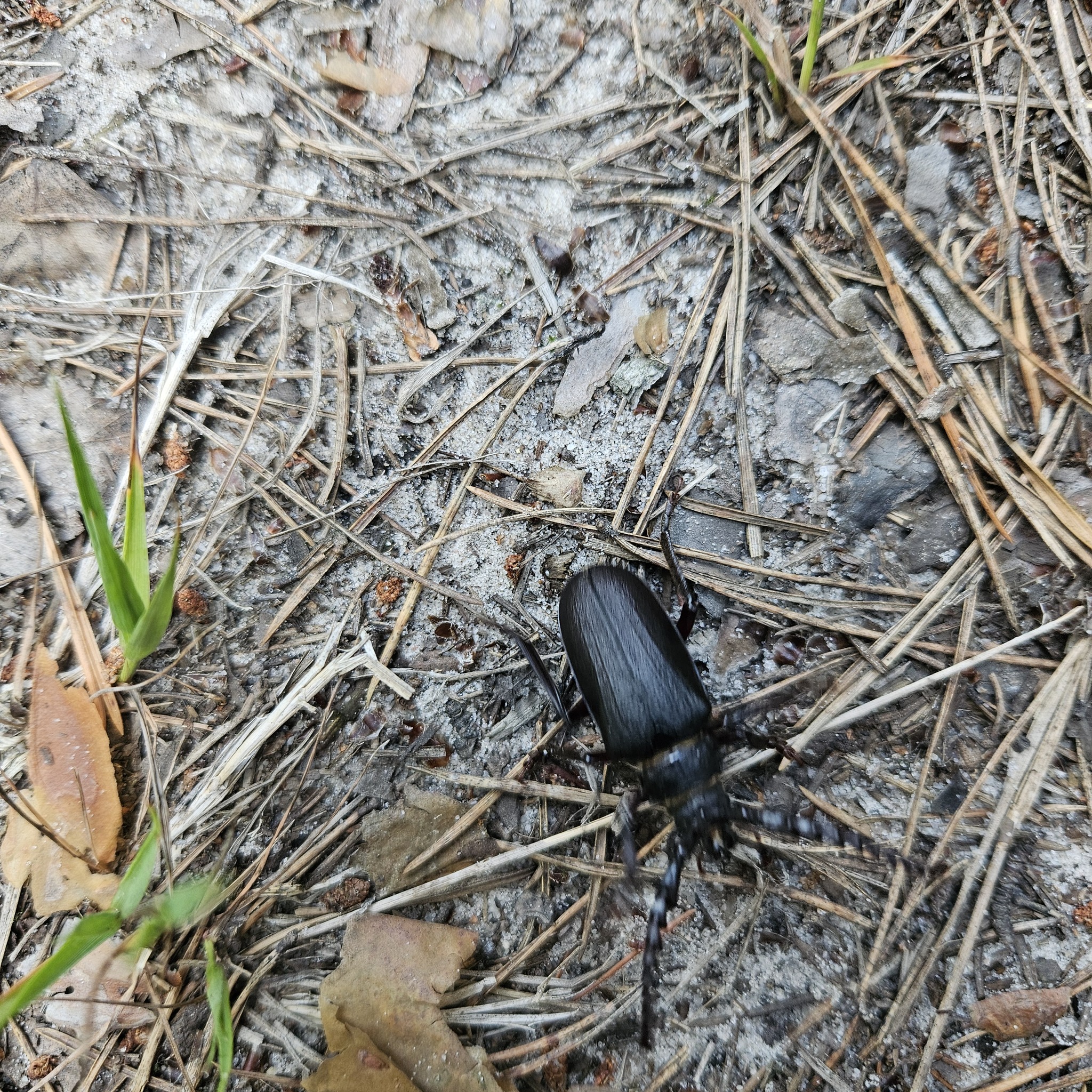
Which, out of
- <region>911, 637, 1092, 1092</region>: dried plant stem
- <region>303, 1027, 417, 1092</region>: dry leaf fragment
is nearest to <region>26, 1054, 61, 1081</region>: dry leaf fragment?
<region>303, 1027, 417, 1092</region>: dry leaf fragment

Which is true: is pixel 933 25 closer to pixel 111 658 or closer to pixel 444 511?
pixel 444 511

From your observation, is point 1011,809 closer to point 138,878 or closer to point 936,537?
point 936,537

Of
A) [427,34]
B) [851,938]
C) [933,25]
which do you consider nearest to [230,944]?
[851,938]

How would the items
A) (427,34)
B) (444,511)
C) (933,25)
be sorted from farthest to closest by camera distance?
1. (444,511)
2. (427,34)
3. (933,25)

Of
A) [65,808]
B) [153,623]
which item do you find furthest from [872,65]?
[65,808]

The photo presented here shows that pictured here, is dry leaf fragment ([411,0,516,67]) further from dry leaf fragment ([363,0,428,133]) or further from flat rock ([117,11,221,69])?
flat rock ([117,11,221,69])

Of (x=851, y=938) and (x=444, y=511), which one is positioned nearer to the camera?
(x=851, y=938)

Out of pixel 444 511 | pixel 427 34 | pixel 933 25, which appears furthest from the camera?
pixel 444 511
